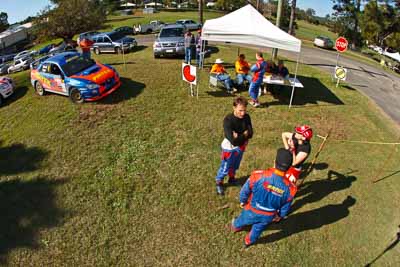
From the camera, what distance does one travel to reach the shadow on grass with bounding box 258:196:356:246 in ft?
15.5

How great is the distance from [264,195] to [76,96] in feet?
24.6

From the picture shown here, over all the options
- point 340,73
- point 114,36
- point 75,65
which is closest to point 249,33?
point 340,73

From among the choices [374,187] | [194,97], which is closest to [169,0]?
[194,97]

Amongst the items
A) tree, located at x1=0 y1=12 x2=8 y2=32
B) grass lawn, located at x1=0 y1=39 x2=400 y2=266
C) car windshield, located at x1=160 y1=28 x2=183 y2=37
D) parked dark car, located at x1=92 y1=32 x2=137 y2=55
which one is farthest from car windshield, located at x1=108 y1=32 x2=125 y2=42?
tree, located at x1=0 y1=12 x2=8 y2=32

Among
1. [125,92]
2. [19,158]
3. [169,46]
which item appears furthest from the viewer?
[169,46]

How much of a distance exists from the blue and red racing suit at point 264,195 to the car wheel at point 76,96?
22.8 ft

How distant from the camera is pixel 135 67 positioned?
41.0 feet

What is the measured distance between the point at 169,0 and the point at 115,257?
6694 cm

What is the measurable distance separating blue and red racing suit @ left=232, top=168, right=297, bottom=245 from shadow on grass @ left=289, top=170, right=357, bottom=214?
1745 millimetres

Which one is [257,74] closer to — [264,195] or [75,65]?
[264,195]

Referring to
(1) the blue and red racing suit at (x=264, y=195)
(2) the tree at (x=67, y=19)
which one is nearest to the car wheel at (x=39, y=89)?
(1) the blue and red racing suit at (x=264, y=195)

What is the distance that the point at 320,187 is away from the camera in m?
5.78

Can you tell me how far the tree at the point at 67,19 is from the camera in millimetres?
33844

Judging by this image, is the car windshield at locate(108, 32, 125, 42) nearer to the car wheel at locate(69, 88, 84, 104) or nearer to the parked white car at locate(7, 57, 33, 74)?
the car wheel at locate(69, 88, 84, 104)
